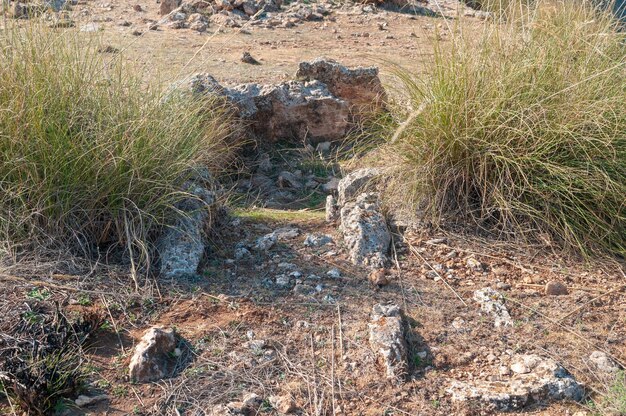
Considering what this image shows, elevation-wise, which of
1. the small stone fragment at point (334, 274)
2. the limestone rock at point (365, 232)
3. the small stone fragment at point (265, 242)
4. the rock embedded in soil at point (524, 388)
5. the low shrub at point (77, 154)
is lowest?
the rock embedded in soil at point (524, 388)

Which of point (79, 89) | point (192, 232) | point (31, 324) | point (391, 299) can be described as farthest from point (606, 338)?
point (79, 89)

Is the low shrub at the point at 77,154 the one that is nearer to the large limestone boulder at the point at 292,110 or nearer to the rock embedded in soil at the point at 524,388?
the rock embedded in soil at the point at 524,388

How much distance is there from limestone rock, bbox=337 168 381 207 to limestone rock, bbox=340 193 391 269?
0.13 metres

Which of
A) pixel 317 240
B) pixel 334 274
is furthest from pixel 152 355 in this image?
pixel 317 240

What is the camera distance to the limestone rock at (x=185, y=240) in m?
3.62

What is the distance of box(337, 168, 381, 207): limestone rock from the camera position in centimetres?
434

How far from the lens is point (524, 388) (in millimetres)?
2920

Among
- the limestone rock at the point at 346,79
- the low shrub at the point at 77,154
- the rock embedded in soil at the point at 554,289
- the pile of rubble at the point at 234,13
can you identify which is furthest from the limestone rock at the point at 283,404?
the pile of rubble at the point at 234,13

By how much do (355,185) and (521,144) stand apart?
93 centimetres

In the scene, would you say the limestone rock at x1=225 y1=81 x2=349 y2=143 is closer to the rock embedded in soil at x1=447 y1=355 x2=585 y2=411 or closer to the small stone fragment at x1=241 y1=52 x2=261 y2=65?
the small stone fragment at x1=241 y1=52 x2=261 y2=65

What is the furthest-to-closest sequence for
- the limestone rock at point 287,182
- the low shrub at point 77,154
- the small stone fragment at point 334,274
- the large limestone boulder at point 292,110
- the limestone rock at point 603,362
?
the large limestone boulder at point 292,110
the limestone rock at point 287,182
the small stone fragment at point 334,274
the low shrub at point 77,154
the limestone rock at point 603,362

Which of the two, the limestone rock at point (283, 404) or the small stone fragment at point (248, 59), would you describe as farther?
the small stone fragment at point (248, 59)

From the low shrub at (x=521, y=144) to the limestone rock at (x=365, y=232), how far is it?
21 centimetres

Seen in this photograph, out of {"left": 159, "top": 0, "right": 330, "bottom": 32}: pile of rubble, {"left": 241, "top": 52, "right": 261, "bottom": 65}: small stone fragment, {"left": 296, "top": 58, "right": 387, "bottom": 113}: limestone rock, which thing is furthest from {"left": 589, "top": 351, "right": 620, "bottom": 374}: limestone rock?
{"left": 159, "top": 0, "right": 330, "bottom": 32}: pile of rubble
